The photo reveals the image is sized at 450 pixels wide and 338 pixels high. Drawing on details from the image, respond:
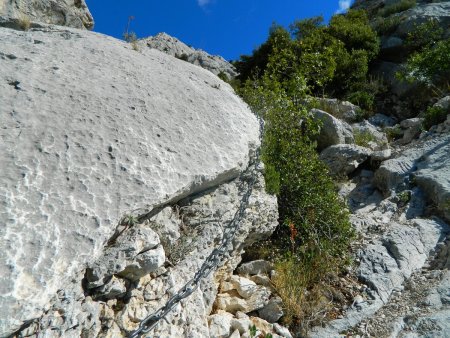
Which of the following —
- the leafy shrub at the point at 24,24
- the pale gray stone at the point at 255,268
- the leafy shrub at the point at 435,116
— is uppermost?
the leafy shrub at the point at 24,24

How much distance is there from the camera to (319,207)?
5059mm

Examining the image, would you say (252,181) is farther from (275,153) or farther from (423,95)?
(423,95)

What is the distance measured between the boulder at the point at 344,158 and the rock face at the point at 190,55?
8.84 metres

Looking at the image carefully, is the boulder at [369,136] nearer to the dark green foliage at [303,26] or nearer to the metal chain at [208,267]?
the metal chain at [208,267]

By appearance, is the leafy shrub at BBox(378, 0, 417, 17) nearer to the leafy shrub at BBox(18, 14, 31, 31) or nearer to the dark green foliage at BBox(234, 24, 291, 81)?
the dark green foliage at BBox(234, 24, 291, 81)

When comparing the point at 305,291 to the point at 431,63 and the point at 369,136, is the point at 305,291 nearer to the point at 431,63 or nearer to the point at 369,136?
the point at 369,136

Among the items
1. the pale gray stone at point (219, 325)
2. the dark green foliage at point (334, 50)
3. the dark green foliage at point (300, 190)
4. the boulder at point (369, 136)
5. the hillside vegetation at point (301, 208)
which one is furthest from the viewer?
the dark green foliage at point (334, 50)

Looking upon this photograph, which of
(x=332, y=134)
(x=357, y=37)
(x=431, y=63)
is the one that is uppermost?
(x=357, y=37)

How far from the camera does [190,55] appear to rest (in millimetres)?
17234

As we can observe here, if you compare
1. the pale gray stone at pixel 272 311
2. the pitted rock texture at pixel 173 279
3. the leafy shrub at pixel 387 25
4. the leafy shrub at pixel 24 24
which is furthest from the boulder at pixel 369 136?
the leafy shrub at pixel 387 25

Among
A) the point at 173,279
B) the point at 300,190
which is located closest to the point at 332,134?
the point at 300,190

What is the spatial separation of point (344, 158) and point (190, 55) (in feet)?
38.7

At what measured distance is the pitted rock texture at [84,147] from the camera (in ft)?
7.58

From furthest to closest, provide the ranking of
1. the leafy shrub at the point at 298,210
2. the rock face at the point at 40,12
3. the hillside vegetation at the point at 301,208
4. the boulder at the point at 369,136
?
the boulder at the point at 369,136
the rock face at the point at 40,12
the leafy shrub at the point at 298,210
the hillside vegetation at the point at 301,208
